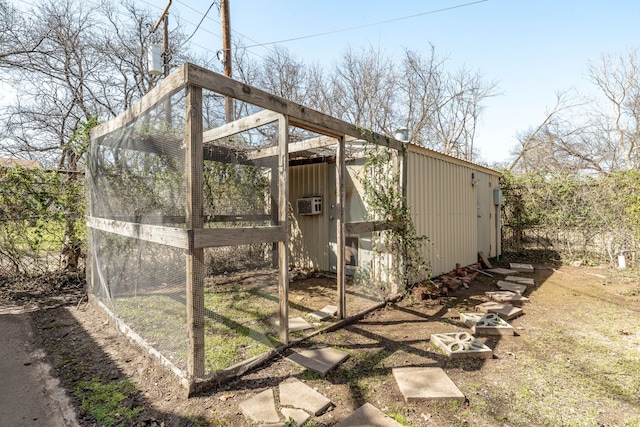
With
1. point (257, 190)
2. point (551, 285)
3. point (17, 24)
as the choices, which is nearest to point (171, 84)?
point (257, 190)

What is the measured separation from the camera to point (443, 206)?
552cm

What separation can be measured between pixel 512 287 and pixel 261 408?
182 inches

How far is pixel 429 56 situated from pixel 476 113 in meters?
3.87

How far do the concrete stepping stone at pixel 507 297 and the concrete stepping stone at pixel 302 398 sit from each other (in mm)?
3383

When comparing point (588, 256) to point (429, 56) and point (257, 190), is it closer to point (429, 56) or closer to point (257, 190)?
point (257, 190)

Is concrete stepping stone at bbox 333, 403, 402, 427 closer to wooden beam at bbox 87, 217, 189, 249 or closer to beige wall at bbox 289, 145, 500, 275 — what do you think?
wooden beam at bbox 87, 217, 189, 249

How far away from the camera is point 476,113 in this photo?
15750 mm

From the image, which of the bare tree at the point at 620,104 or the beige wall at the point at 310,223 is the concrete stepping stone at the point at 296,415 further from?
the bare tree at the point at 620,104

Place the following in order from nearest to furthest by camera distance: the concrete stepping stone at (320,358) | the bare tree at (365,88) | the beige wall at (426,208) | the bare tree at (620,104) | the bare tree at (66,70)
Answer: the concrete stepping stone at (320,358)
the beige wall at (426,208)
the bare tree at (66,70)
the bare tree at (620,104)
the bare tree at (365,88)

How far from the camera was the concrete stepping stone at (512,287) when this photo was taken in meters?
4.77

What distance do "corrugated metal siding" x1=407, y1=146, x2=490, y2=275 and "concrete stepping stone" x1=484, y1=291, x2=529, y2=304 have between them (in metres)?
0.94

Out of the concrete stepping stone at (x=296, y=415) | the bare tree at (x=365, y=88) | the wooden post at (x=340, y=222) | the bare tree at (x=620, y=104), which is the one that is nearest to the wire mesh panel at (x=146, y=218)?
the concrete stepping stone at (x=296, y=415)

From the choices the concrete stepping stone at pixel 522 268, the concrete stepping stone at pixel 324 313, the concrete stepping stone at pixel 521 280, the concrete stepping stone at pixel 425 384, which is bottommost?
the concrete stepping stone at pixel 425 384

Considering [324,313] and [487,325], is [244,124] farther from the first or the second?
[487,325]
